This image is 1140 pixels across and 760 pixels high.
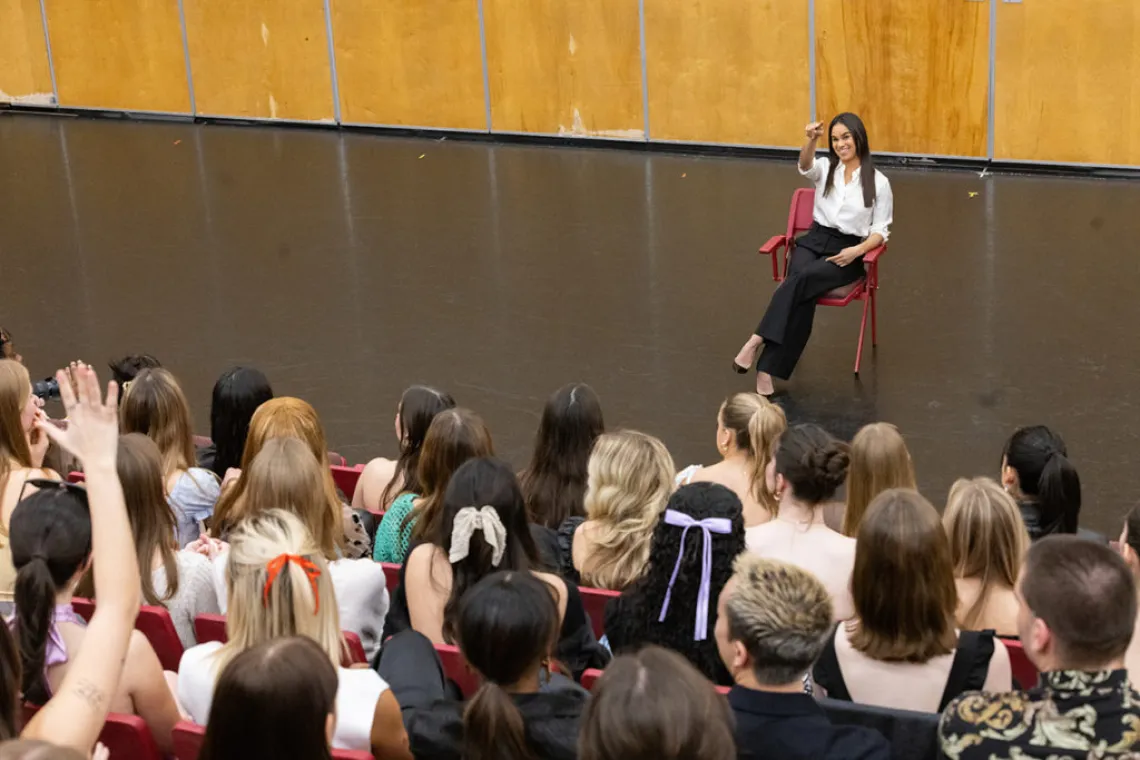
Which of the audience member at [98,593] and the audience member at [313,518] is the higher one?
the audience member at [98,593]

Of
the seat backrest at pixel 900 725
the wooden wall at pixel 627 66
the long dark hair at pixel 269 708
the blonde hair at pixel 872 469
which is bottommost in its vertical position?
the seat backrest at pixel 900 725

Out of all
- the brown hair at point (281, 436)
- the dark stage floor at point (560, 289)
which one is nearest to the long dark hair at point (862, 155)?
the dark stage floor at point (560, 289)

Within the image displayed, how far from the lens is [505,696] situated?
238 centimetres

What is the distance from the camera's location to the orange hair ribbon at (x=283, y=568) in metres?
2.66

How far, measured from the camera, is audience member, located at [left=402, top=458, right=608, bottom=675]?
3133 millimetres

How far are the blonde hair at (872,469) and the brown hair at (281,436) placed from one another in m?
1.35

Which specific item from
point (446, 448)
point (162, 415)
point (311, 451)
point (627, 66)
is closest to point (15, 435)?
point (162, 415)

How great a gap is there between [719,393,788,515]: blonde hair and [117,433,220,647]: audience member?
1.58m

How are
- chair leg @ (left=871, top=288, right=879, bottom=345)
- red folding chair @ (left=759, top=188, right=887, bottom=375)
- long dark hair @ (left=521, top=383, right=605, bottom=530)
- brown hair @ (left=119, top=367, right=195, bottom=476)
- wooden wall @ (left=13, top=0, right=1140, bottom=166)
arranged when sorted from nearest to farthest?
long dark hair @ (left=521, top=383, right=605, bottom=530) < brown hair @ (left=119, top=367, right=195, bottom=476) < red folding chair @ (left=759, top=188, right=887, bottom=375) < chair leg @ (left=871, top=288, right=879, bottom=345) < wooden wall @ (left=13, top=0, right=1140, bottom=166)

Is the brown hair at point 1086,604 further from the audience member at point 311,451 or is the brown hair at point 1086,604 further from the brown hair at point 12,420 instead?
the brown hair at point 12,420

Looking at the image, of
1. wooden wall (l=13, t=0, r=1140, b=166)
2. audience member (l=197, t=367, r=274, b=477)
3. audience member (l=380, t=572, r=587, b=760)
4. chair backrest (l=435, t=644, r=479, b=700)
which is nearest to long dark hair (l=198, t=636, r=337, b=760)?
audience member (l=380, t=572, r=587, b=760)

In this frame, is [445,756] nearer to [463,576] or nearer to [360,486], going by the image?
[463,576]

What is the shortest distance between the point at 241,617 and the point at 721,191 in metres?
6.71

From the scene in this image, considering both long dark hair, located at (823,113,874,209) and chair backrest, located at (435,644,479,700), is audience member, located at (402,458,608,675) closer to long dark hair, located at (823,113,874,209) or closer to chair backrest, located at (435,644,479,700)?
chair backrest, located at (435,644,479,700)
